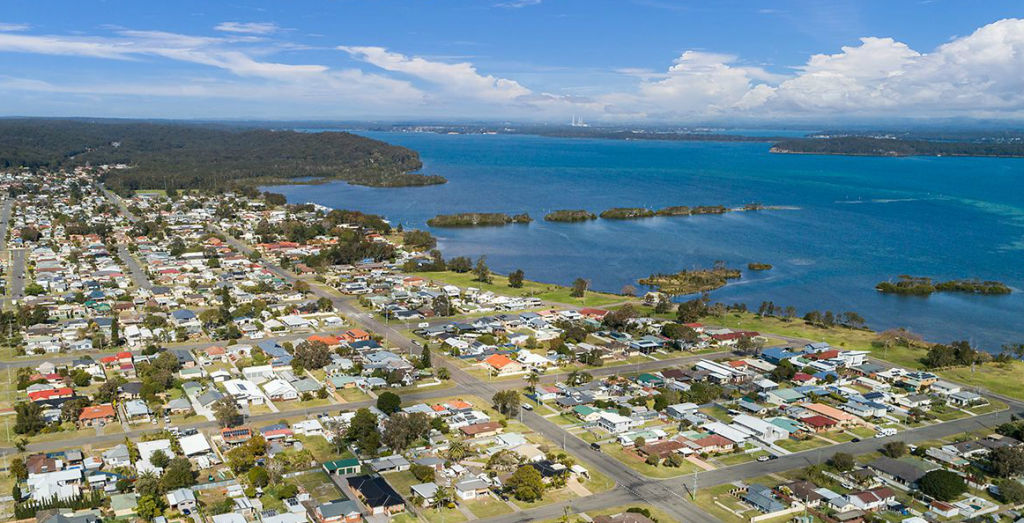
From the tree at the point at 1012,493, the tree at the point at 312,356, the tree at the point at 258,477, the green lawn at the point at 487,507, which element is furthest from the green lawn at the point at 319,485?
the tree at the point at 1012,493

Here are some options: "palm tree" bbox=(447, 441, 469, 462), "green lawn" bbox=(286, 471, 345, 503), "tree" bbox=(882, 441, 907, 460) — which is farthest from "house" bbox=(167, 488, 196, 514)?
"tree" bbox=(882, 441, 907, 460)

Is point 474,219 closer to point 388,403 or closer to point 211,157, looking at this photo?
point 388,403

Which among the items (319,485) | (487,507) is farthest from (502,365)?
(319,485)

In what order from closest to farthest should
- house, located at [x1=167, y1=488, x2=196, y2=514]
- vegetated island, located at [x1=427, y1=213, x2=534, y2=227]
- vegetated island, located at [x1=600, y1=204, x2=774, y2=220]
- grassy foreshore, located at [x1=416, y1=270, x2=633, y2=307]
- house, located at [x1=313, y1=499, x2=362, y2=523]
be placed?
house, located at [x1=313, y1=499, x2=362, y2=523] < house, located at [x1=167, y1=488, x2=196, y2=514] < grassy foreshore, located at [x1=416, y1=270, x2=633, y2=307] < vegetated island, located at [x1=427, y1=213, x2=534, y2=227] < vegetated island, located at [x1=600, y1=204, x2=774, y2=220]

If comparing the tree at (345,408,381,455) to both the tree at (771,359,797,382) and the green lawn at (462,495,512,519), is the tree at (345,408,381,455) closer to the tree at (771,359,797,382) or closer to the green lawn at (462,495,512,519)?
the green lawn at (462,495,512,519)

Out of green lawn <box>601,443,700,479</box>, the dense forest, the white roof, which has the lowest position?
green lawn <box>601,443,700,479</box>

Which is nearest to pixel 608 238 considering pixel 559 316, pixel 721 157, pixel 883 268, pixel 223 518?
pixel 883 268

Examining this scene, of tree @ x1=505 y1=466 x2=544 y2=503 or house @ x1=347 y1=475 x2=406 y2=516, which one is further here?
tree @ x1=505 y1=466 x2=544 y2=503
